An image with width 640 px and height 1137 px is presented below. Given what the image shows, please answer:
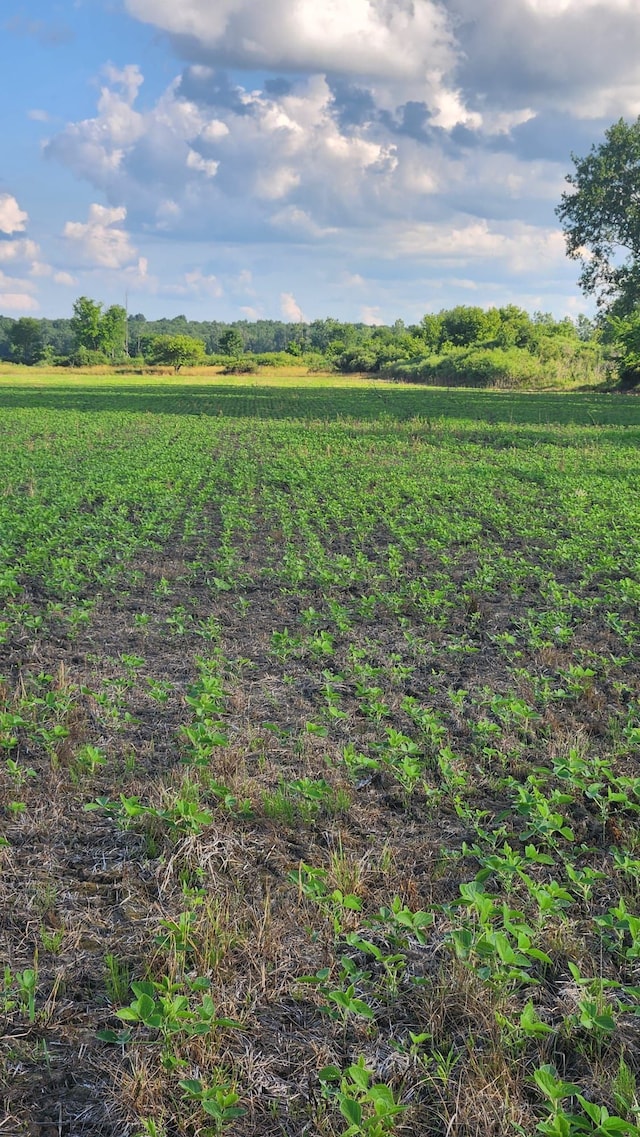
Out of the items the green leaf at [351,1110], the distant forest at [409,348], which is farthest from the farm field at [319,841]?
the distant forest at [409,348]

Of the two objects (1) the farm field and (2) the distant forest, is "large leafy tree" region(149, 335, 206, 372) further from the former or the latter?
(1) the farm field

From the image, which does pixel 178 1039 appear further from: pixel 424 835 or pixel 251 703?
pixel 251 703

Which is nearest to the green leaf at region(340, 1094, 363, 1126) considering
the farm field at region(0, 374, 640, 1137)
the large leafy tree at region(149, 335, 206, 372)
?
the farm field at region(0, 374, 640, 1137)

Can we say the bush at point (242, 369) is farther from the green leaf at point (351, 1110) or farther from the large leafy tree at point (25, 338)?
the green leaf at point (351, 1110)

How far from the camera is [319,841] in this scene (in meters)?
3.72

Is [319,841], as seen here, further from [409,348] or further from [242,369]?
[409,348]

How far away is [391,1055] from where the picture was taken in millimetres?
2500

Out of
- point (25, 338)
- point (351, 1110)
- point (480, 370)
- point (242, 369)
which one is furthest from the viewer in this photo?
point (25, 338)

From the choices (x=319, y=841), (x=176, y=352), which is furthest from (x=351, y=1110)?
(x=176, y=352)

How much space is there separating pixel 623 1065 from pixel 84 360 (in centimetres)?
9955

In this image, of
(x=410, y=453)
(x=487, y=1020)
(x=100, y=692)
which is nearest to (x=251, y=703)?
(x=100, y=692)

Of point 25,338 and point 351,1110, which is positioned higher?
point 25,338

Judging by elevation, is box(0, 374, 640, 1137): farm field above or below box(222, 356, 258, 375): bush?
below

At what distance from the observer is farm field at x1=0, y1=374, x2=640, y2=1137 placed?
2.43 m
